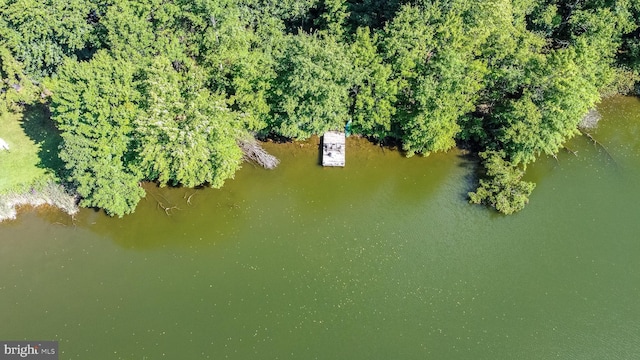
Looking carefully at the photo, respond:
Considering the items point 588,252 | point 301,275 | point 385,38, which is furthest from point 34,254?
point 588,252

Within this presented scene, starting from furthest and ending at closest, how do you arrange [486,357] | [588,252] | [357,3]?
[357,3]
[588,252]
[486,357]

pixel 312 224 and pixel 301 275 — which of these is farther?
pixel 312 224

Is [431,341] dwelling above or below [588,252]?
below

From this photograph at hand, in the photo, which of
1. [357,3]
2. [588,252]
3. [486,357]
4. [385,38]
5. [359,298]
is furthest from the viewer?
[357,3]

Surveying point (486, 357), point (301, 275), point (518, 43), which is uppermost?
point (518, 43)

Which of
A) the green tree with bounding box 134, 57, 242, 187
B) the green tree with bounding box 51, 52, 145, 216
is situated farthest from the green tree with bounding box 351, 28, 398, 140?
the green tree with bounding box 51, 52, 145, 216

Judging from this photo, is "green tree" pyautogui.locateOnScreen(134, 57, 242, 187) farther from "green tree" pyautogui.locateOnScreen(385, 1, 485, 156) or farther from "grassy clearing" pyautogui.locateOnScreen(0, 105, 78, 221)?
"green tree" pyautogui.locateOnScreen(385, 1, 485, 156)

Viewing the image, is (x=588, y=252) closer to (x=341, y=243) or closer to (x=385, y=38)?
(x=341, y=243)
